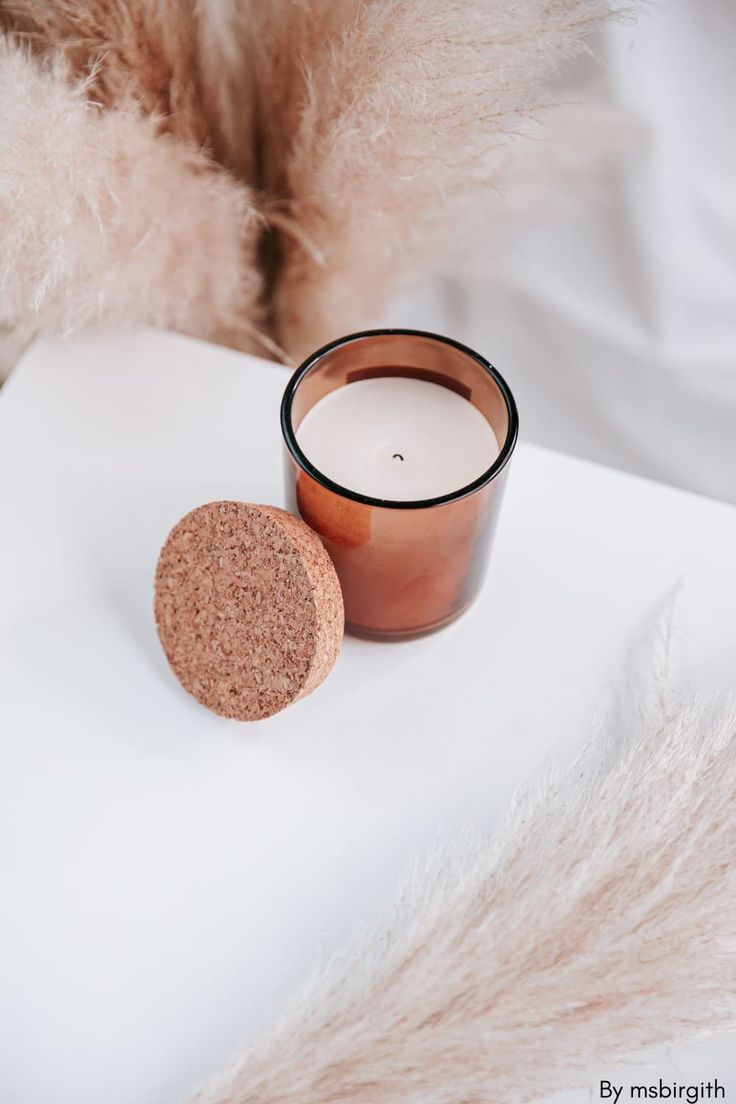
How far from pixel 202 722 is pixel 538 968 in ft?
0.71

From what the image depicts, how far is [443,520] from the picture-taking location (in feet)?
1.56

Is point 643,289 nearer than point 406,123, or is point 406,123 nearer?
point 406,123

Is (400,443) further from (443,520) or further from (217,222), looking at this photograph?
(217,222)

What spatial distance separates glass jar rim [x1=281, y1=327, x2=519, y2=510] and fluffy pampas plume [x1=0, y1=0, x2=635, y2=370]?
0.39 ft

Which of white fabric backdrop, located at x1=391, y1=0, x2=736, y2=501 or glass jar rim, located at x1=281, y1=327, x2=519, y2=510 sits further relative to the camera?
white fabric backdrop, located at x1=391, y1=0, x2=736, y2=501

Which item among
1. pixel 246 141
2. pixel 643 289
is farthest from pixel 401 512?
pixel 643 289

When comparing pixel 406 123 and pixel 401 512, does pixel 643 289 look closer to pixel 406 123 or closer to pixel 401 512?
pixel 406 123

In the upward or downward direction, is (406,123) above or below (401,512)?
above

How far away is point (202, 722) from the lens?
539mm

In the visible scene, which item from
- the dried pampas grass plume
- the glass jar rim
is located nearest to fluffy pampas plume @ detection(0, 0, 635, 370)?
the dried pampas grass plume

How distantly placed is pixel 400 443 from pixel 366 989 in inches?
10.3

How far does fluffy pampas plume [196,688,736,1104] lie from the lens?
1.34 ft

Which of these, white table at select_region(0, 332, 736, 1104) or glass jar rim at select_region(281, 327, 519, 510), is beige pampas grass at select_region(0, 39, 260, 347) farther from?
glass jar rim at select_region(281, 327, 519, 510)

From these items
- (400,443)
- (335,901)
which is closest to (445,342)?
(400,443)
